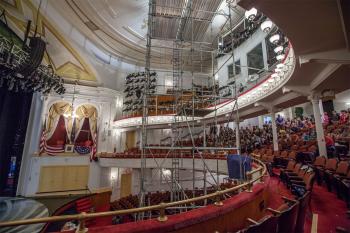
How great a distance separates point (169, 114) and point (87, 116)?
5.76 m

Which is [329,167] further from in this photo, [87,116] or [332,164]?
[87,116]

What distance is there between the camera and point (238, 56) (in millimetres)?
14992

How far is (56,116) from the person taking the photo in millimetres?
11820

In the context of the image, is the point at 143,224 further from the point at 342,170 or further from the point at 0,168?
the point at 0,168

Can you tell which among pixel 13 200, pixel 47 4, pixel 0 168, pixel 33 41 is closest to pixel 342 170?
pixel 33 41

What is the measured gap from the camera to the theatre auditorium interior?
2.91 metres

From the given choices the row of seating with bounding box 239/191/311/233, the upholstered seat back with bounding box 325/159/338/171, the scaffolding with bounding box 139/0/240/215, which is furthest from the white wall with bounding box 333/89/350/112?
the row of seating with bounding box 239/191/311/233

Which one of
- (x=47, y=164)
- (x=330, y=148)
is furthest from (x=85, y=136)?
(x=330, y=148)

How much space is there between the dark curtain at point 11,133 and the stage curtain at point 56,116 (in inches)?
61.2

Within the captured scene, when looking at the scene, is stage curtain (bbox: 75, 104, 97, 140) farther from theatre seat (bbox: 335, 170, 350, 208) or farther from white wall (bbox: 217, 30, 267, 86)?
theatre seat (bbox: 335, 170, 350, 208)

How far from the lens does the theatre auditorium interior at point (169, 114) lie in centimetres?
291

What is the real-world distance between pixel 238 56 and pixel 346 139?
9.38 meters

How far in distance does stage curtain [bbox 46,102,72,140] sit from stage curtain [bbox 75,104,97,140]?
48cm

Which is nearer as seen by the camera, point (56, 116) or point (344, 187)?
point (344, 187)
